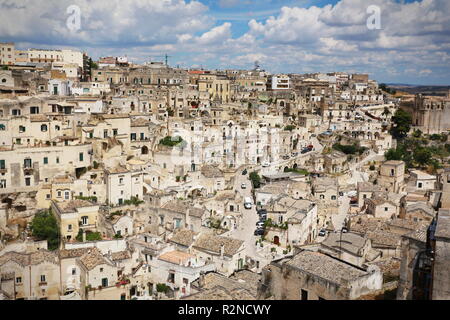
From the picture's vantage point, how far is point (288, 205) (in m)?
13.8

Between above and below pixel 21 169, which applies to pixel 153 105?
above

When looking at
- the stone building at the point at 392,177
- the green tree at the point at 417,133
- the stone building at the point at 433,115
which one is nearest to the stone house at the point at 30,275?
the stone building at the point at 392,177

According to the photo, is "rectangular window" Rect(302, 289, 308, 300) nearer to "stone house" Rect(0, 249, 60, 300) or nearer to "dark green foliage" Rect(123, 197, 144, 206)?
"stone house" Rect(0, 249, 60, 300)

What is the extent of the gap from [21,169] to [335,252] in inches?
352

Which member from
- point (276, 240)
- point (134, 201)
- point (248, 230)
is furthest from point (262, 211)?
point (134, 201)

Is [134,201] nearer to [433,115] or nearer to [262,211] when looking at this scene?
[262,211]

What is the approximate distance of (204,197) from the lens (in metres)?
14.8

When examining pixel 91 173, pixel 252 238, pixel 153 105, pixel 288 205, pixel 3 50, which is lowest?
pixel 252 238

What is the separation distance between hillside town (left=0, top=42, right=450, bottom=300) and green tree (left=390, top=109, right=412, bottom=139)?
0.07 metres

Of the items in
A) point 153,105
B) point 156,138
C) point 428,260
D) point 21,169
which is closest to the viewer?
point 428,260

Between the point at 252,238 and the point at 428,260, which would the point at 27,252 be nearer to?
the point at 252,238

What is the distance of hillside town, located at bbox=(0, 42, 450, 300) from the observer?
8.33 metres

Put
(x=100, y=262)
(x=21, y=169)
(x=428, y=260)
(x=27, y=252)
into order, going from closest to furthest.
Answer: (x=428, y=260) → (x=100, y=262) → (x=27, y=252) → (x=21, y=169)
